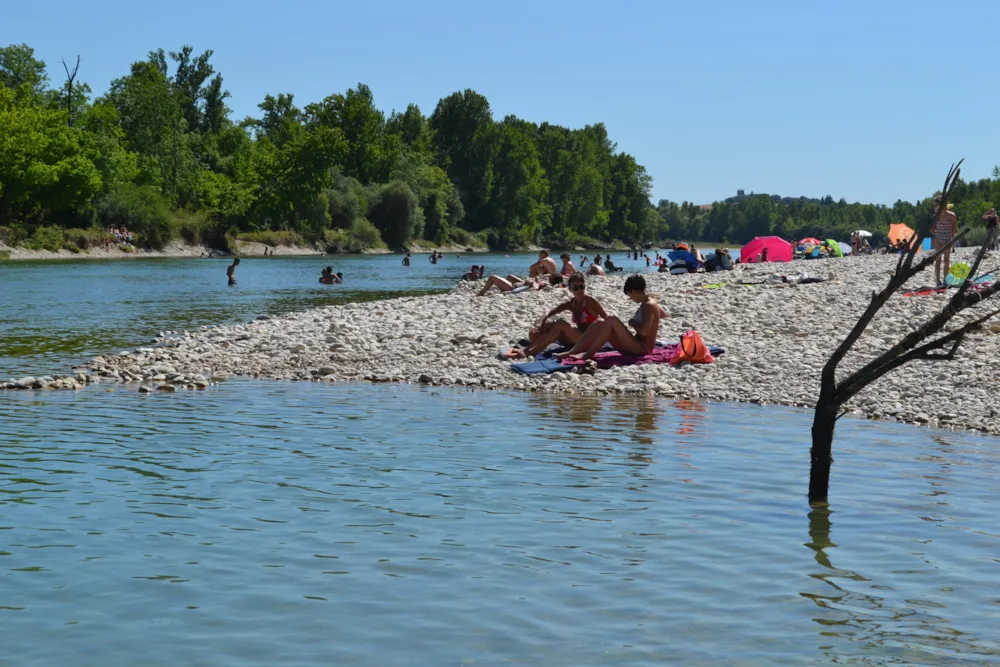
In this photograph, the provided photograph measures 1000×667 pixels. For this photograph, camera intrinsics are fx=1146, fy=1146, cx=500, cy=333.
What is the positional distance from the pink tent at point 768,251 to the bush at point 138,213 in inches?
2205

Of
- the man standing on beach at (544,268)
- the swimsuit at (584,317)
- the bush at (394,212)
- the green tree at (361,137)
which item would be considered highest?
the green tree at (361,137)

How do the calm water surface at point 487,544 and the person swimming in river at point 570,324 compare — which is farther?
the person swimming in river at point 570,324

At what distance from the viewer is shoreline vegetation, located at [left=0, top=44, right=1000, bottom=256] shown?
284 feet

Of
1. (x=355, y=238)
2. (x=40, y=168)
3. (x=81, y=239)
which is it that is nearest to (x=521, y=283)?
(x=81, y=239)

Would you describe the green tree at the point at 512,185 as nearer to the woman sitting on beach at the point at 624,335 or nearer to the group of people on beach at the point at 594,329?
the group of people on beach at the point at 594,329

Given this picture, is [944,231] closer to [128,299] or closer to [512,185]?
[128,299]

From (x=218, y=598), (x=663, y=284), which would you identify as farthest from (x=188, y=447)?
(x=663, y=284)

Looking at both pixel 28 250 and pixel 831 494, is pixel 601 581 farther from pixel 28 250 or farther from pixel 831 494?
pixel 28 250

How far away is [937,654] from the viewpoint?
625 centimetres

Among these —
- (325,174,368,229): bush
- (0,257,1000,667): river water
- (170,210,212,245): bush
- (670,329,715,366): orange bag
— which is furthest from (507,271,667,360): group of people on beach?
(325,174,368,229): bush

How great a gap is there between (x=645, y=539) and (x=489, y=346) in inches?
454

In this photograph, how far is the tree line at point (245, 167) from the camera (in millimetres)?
86688

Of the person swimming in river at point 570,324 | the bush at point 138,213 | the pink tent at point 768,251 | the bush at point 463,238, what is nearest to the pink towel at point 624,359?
the person swimming in river at point 570,324

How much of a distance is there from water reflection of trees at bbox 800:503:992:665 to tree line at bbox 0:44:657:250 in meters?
79.2
